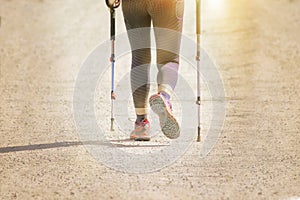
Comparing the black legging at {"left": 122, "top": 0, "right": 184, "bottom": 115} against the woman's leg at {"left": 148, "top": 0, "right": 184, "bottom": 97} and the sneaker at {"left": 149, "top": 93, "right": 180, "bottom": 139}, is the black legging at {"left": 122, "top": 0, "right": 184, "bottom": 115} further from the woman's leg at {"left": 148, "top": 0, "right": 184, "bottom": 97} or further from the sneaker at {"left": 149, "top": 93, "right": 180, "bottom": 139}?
the sneaker at {"left": 149, "top": 93, "right": 180, "bottom": 139}

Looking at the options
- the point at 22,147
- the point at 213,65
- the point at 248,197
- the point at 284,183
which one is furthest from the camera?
the point at 213,65

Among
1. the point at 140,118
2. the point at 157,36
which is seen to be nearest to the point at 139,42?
the point at 157,36

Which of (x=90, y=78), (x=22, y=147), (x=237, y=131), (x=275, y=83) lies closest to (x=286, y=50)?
(x=275, y=83)

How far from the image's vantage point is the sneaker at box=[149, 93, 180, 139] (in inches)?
300

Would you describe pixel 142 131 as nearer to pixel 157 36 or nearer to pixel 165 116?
pixel 165 116

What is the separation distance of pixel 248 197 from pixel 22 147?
237 cm

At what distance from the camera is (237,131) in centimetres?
862

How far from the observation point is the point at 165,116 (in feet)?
25.1

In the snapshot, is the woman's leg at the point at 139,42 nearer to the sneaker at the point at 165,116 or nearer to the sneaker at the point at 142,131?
the sneaker at the point at 142,131

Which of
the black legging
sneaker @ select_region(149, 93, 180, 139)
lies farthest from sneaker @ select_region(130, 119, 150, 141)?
sneaker @ select_region(149, 93, 180, 139)

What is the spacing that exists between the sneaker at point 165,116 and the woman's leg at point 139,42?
0.46 metres

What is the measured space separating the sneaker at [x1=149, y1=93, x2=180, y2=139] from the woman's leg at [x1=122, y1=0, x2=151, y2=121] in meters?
0.46

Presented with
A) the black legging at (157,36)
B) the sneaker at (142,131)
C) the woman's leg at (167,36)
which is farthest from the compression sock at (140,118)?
the woman's leg at (167,36)

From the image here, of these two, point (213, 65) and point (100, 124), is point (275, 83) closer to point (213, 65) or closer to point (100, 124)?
point (213, 65)
